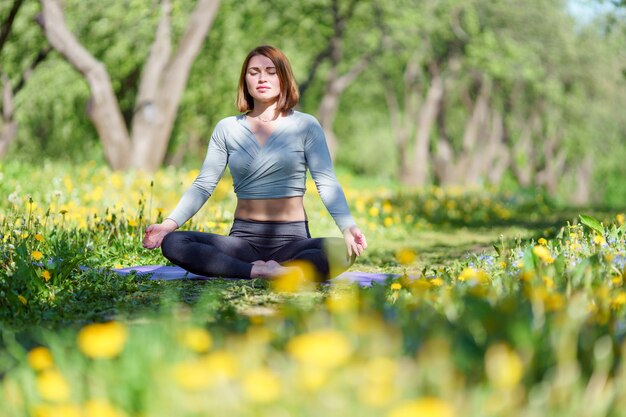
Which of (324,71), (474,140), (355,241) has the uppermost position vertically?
(324,71)

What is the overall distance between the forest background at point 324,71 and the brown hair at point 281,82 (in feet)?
22.9

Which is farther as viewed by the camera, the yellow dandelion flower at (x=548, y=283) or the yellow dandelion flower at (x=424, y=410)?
the yellow dandelion flower at (x=548, y=283)

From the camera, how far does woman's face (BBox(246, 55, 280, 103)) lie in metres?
5.30

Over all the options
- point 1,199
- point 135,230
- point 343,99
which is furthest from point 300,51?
point 135,230

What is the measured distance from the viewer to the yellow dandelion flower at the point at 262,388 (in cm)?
188

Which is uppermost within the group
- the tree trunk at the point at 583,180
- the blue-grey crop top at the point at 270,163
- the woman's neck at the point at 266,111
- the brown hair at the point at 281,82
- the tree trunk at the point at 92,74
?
the tree trunk at the point at 92,74

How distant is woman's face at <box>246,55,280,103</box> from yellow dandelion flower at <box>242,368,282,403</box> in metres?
3.47

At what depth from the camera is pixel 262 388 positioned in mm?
1882

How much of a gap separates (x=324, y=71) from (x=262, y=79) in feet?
83.0

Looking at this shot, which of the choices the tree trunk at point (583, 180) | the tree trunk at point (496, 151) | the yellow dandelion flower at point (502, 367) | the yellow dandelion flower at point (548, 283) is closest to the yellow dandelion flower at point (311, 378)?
the yellow dandelion flower at point (502, 367)

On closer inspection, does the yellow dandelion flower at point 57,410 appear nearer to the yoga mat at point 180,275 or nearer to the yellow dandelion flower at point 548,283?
the yellow dandelion flower at point 548,283

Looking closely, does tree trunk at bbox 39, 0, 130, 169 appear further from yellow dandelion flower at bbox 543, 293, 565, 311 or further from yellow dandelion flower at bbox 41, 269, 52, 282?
yellow dandelion flower at bbox 543, 293, 565, 311

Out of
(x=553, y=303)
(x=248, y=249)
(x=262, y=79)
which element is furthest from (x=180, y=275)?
(x=553, y=303)

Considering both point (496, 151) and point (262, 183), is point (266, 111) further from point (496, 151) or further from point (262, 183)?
point (496, 151)
